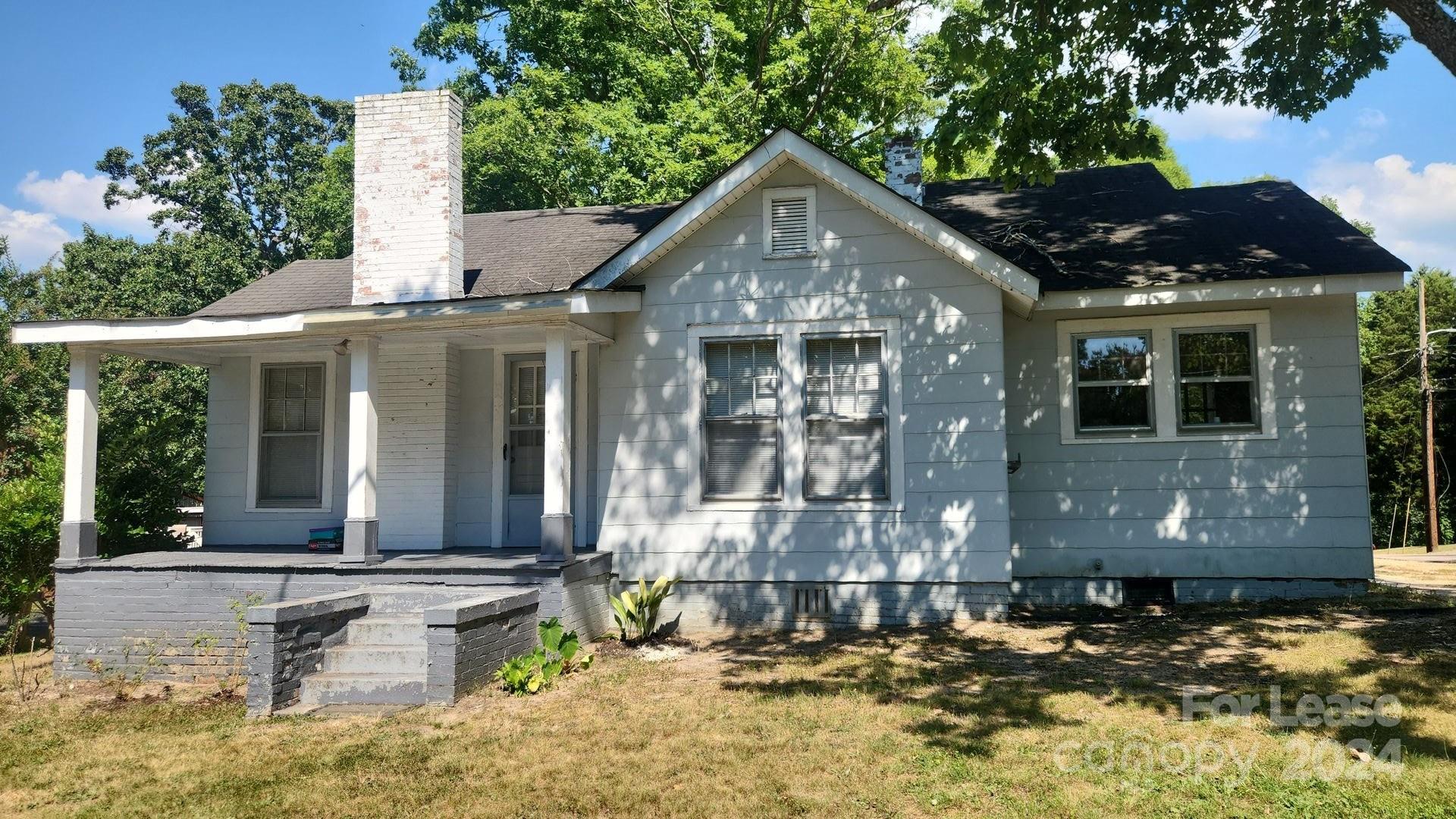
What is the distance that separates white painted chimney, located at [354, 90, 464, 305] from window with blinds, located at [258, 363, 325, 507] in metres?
1.90

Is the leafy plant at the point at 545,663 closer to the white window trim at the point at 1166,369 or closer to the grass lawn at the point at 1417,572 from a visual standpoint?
the white window trim at the point at 1166,369

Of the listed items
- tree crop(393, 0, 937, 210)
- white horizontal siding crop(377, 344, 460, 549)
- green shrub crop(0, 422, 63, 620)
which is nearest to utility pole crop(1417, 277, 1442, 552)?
tree crop(393, 0, 937, 210)

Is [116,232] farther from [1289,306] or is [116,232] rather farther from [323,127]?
[1289,306]

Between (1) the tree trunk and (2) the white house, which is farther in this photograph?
(2) the white house

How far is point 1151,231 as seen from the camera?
10.7 m

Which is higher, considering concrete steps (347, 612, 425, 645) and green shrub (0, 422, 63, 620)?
green shrub (0, 422, 63, 620)

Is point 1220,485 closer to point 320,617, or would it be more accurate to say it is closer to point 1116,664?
point 1116,664

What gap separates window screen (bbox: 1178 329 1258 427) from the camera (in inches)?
385

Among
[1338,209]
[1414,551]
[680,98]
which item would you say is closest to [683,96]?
[680,98]

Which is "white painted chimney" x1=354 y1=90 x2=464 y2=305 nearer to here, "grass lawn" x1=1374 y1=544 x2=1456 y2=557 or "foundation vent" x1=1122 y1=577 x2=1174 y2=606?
"foundation vent" x1=1122 y1=577 x2=1174 y2=606

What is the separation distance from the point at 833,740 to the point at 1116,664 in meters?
2.96

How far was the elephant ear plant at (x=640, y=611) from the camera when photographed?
29.4ft

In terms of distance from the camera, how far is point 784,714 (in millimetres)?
6281

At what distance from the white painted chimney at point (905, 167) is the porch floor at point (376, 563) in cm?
602
